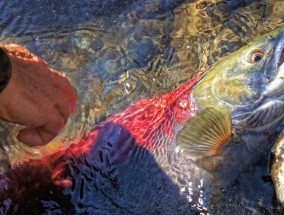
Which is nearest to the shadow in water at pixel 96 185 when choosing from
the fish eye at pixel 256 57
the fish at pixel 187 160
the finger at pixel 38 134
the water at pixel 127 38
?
the fish at pixel 187 160

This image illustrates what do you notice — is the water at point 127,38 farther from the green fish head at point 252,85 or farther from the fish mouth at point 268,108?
the fish mouth at point 268,108

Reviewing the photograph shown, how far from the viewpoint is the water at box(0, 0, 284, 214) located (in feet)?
13.8

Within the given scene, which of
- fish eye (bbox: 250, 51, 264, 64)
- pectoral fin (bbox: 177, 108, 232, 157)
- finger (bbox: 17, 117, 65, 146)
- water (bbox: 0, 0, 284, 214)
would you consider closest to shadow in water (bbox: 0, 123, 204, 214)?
pectoral fin (bbox: 177, 108, 232, 157)

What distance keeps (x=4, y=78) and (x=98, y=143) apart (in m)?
1.17

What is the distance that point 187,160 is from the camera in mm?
3230

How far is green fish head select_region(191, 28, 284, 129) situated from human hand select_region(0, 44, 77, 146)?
1108mm

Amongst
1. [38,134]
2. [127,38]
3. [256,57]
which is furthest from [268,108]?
[127,38]

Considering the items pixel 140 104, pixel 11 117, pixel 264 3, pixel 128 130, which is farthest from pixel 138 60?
pixel 11 117

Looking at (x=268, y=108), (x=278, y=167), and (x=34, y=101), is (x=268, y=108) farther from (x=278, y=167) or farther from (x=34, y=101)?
(x=34, y=101)

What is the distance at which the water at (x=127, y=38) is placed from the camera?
4.20m

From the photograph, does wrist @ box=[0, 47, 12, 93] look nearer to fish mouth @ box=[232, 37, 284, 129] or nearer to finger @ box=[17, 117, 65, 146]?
finger @ box=[17, 117, 65, 146]

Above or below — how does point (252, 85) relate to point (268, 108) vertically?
above

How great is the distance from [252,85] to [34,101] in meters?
1.47

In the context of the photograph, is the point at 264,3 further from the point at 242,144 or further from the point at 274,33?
the point at 242,144
